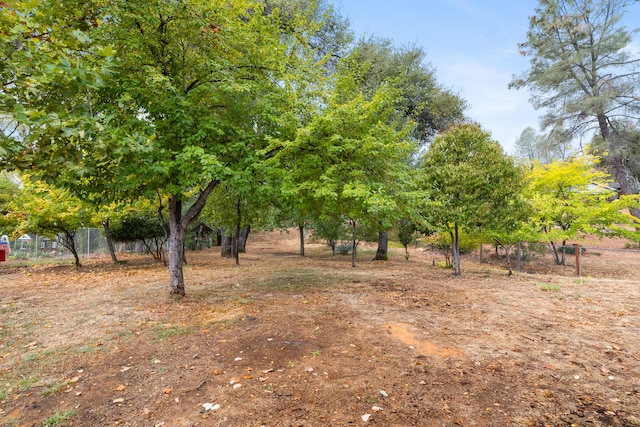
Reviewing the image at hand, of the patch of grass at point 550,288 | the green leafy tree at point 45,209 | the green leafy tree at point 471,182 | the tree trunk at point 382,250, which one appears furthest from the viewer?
the tree trunk at point 382,250

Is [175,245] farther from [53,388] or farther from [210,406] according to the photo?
[210,406]

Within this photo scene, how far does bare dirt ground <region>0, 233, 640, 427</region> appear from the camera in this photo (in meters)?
3.07

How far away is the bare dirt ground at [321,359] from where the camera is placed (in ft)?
10.1

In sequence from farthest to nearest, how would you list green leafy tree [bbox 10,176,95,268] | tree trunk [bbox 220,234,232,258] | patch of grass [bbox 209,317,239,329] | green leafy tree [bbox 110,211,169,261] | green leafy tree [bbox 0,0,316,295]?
tree trunk [bbox 220,234,232,258] → green leafy tree [bbox 110,211,169,261] → green leafy tree [bbox 10,176,95,268] → green leafy tree [bbox 0,0,316,295] → patch of grass [bbox 209,317,239,329]

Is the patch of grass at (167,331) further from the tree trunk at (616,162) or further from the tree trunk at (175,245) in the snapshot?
the tree trunk at (616,162)

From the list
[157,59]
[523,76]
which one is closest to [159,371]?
[157,59]

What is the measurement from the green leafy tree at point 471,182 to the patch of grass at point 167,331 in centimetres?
747

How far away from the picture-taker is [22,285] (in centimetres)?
988

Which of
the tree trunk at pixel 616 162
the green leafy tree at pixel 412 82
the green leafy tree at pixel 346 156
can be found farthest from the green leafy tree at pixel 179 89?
the tree trunk at pixel 616 162

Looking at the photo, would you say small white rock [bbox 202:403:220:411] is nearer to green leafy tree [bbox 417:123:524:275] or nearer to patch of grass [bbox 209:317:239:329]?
patch of grass [bbox 209:317:239:329]

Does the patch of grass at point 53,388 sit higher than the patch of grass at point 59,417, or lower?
higher

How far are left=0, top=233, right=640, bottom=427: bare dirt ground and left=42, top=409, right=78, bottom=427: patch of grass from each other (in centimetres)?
1

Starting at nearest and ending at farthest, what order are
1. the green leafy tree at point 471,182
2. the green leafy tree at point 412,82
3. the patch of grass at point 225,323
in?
1. the patch of grass at point 225,323
2. the green leafy tree at point 471,182
3. the green leafy tree at point 412,82

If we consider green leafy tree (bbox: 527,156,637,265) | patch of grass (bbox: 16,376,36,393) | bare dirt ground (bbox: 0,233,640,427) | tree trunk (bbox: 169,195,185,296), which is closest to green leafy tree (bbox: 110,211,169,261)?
bare dirt ground (bbox: 0,233,640,427)
